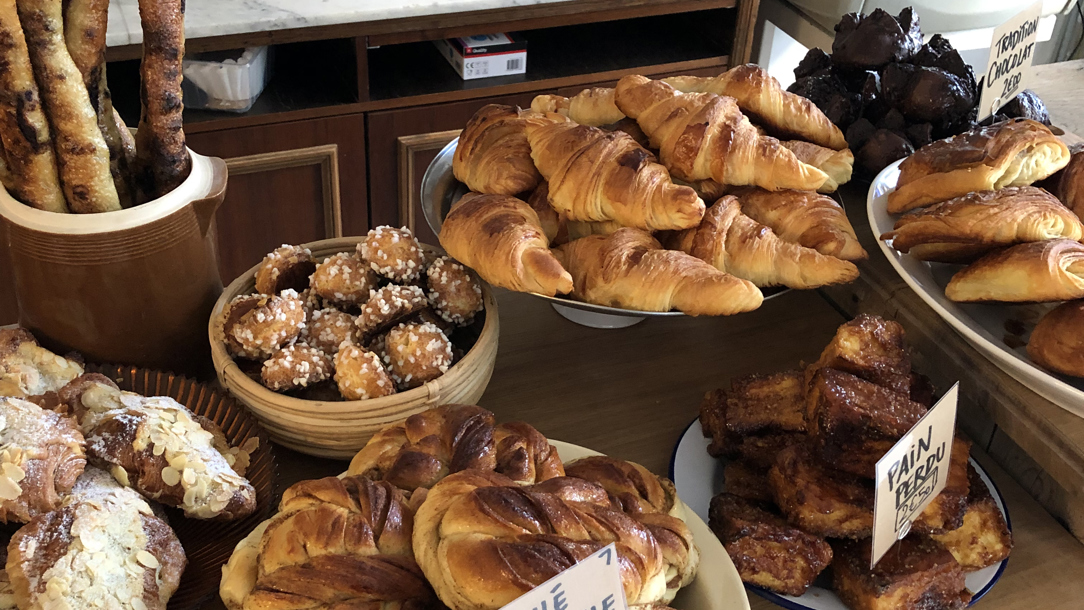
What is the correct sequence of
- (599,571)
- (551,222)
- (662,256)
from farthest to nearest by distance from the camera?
(551,222)
(662,256)
(599,571)

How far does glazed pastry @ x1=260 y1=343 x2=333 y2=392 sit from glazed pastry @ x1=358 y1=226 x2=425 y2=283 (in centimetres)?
14

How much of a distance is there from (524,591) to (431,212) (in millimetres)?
664

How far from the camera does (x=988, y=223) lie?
Result: 920 millimetres

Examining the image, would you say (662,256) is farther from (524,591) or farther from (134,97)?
(134,97)

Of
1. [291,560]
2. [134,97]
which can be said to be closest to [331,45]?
[134,97]

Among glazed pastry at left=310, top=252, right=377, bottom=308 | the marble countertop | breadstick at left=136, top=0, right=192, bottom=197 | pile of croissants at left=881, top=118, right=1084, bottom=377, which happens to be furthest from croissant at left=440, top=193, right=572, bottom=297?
the marble countertop

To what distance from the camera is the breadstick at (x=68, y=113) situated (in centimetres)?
77

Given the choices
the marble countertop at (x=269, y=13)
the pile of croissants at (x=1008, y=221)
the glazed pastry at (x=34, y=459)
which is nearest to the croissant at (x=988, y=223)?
the pile of croissants at (x=1008, y=221)

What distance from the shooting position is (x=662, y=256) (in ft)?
3.28

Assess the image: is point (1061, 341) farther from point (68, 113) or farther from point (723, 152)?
point (68, 113)

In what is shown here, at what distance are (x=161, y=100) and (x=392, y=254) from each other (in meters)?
0.29

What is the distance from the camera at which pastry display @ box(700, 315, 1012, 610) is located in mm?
809

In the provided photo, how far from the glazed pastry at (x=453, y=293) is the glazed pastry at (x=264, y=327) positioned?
16 centimetres

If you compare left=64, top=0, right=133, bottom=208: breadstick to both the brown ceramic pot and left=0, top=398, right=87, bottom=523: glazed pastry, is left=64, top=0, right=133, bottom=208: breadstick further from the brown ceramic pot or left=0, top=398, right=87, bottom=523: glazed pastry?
left=0, top=398, right=87, bottom=523: glazed pastry
